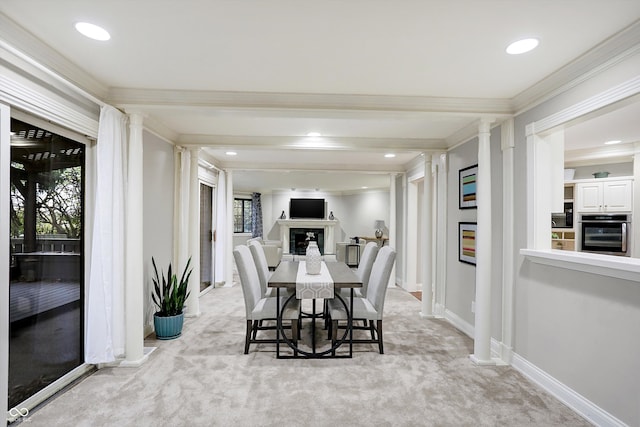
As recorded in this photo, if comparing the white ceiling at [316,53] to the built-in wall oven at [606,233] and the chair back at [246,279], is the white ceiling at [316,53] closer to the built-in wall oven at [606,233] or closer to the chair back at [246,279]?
the chair back at [246,279]

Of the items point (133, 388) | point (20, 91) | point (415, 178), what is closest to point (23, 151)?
point (20, 91)

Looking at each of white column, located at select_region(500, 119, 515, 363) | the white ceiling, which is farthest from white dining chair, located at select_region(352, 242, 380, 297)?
the white ceiling

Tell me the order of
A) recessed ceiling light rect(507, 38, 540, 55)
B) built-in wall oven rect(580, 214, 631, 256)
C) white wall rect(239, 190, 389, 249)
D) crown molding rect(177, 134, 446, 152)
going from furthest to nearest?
white wall rect(239, 190, 389, 249) → built-in wall oven rect(580, 214, 631, 256) → crown molding rect(177, 134, 446, 152) → recessed ceiling light rect(507, 38, 540, 55)

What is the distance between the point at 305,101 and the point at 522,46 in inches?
61.6

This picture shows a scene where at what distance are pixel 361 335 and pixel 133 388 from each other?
214 cm

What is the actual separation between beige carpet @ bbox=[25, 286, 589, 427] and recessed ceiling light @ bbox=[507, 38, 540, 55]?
7.53 ft

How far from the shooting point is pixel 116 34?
189 centimetres

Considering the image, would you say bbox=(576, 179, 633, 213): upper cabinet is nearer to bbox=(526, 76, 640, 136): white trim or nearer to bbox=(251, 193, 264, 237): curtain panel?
bbox=(526, 76, 640, 136): white trim

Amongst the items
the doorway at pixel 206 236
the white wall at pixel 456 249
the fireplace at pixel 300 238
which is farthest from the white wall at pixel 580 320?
the fireplace at pixel 300 238

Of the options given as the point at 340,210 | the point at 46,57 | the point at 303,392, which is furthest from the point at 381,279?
the point at 340,210

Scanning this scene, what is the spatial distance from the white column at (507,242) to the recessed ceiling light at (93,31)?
3092 mm

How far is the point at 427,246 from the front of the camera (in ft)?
14.8

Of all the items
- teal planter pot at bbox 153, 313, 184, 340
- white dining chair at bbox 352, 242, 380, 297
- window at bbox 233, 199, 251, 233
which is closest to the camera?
teal planter pot at bbox 153, 313, 184, 340

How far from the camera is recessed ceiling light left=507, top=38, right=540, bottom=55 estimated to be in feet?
6.20
